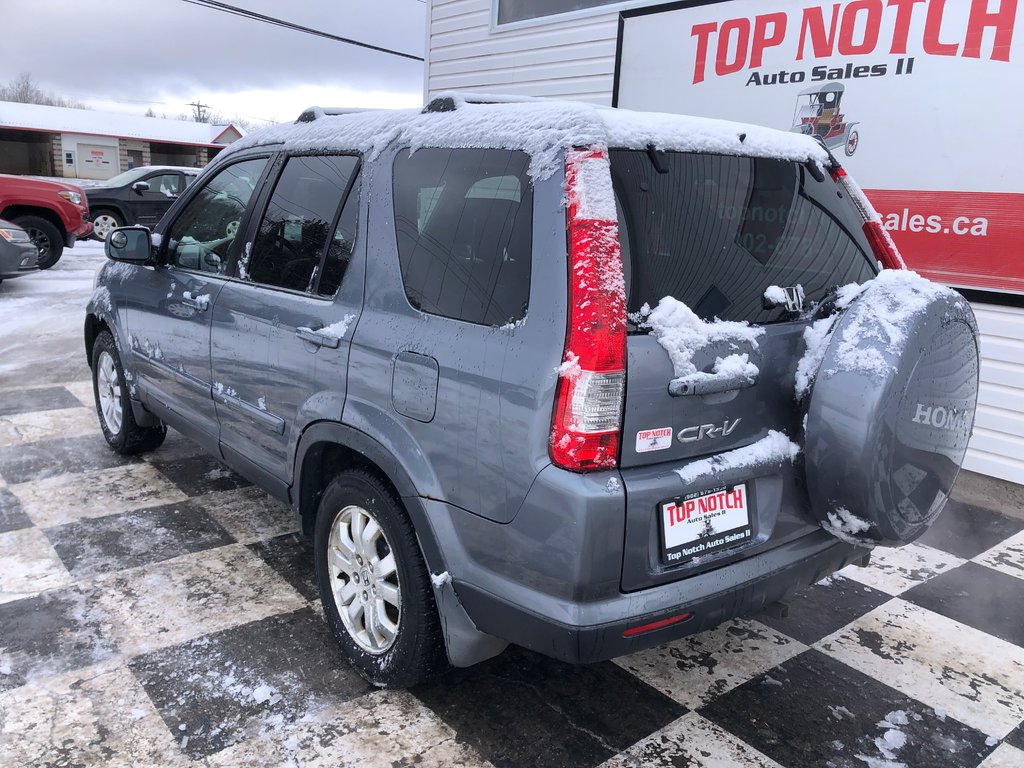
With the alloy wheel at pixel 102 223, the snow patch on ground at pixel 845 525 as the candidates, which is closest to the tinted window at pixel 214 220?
the snow patch on ground at pixel 845 525

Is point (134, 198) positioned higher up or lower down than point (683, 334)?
higher up

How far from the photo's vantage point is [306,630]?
2.95 metres

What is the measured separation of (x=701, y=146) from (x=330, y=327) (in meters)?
1.29

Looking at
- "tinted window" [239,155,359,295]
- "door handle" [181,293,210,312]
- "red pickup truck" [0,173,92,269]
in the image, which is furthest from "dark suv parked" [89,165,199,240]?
"tinted window" [239,155,359,295]

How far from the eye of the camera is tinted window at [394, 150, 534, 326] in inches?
82.7

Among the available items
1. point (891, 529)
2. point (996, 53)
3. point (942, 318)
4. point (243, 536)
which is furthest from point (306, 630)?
point (996, 53)

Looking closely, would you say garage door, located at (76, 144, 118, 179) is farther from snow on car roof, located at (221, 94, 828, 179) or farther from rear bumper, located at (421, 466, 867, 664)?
rear bumper, located at (421, 466, 867, 664)

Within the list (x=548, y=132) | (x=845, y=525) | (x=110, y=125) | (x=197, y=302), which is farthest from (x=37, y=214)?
(x=110, y=125)

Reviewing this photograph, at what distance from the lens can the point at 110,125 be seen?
39.9m

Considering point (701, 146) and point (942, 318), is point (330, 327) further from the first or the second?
point (942, 318)

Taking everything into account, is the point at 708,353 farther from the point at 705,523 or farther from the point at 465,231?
the point at 465,231

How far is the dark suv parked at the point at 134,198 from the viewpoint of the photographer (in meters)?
15.8

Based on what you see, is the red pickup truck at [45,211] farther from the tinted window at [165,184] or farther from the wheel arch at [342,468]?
the wheel arch at [342,468]

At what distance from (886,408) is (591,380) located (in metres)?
0.83
